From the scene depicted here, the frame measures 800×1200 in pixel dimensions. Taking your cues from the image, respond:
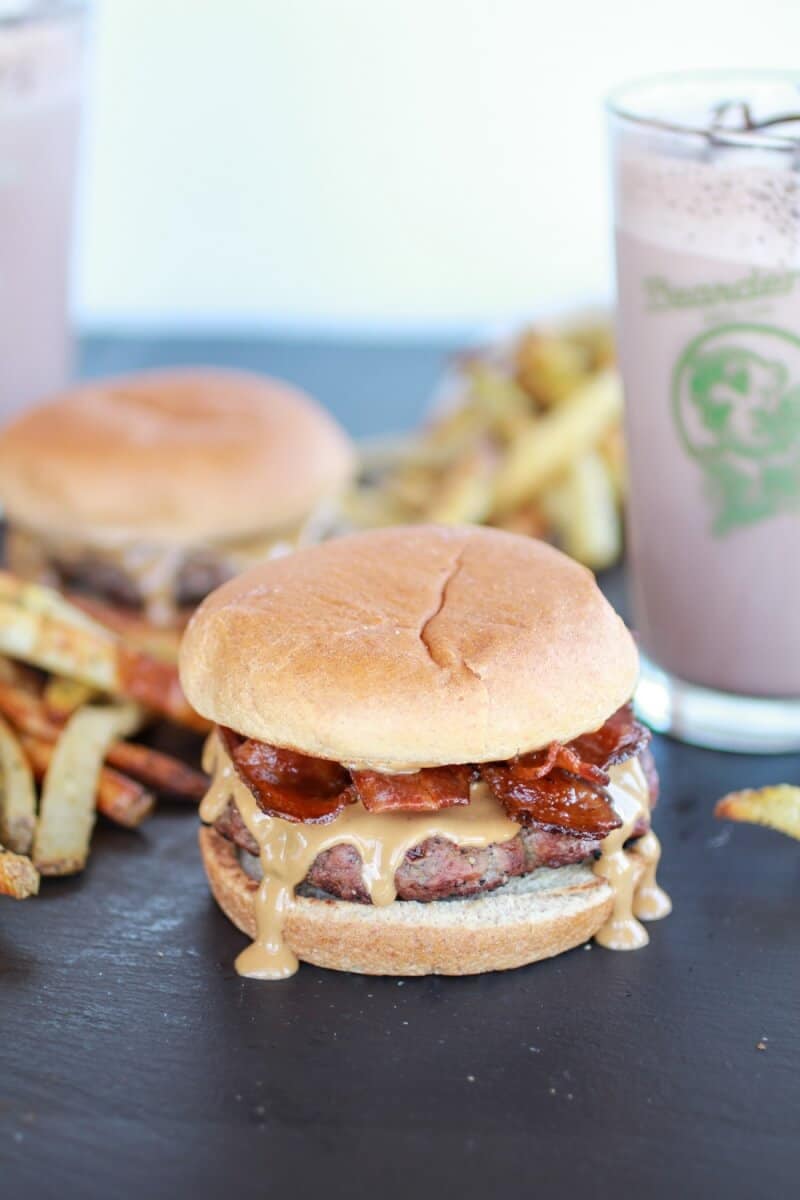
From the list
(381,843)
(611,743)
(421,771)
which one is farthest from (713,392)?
(381,843)

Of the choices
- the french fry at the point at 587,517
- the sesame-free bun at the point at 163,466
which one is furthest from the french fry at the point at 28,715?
the french fry at the point at 587,517

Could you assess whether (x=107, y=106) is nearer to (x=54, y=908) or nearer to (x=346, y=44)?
(x=346, y=44)

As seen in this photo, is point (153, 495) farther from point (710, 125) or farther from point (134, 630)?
point (710, 125)

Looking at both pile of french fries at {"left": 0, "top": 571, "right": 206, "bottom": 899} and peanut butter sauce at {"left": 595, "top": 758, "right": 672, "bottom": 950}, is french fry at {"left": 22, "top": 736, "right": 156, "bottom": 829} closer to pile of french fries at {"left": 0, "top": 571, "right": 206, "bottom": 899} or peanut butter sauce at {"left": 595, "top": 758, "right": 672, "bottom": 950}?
pile of french fries at {"left": 0, "top": 571, "right": 206, "bottom": 899}

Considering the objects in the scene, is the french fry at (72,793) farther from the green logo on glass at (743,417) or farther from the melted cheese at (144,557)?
the green logo on glass at (743,417)

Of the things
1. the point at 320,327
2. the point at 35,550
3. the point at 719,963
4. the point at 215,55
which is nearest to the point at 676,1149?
the point at 719,963

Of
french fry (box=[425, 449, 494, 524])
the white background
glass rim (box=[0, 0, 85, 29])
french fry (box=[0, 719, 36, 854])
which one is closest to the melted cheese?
french fry (box=[425, 449, 494, 524])
